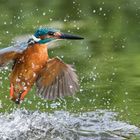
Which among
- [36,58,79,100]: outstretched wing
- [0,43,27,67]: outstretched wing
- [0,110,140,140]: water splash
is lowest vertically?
[0,110,140,140]: water splash

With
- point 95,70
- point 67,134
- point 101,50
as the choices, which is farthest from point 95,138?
point 101,50

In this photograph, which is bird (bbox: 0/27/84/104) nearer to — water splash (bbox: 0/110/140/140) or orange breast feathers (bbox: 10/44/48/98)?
orange breast feathers (bbox: 10/44/48/98)

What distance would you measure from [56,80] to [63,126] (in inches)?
17.0

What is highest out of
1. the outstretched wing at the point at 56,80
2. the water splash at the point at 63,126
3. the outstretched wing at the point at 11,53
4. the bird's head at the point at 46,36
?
the bird's head at the point at 46,36

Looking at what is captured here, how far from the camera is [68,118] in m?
6.86

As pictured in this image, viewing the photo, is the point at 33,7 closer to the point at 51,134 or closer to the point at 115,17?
→ the point at 115,17

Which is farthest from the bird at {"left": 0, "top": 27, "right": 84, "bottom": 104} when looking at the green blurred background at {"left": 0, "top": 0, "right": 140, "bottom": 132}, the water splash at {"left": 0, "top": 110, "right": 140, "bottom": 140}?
the green blurred background at {"left": 0, "top": 0, "right": 140, "bottom": 132}

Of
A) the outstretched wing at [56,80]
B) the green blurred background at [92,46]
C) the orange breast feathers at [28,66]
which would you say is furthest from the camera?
the green blurred background at [92,46]

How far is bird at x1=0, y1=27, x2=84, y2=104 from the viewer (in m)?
6.32

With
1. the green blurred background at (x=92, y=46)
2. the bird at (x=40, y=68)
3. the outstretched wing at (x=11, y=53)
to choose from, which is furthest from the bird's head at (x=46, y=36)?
the green blurred background at (x=92, y=46)

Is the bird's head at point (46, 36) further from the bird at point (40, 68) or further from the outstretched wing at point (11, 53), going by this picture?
the outstretched wing at point (11, 53)

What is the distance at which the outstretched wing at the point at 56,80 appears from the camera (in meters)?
6.40

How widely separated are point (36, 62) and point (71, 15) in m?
4.91

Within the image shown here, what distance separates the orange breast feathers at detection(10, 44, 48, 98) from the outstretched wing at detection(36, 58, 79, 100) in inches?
2.8
